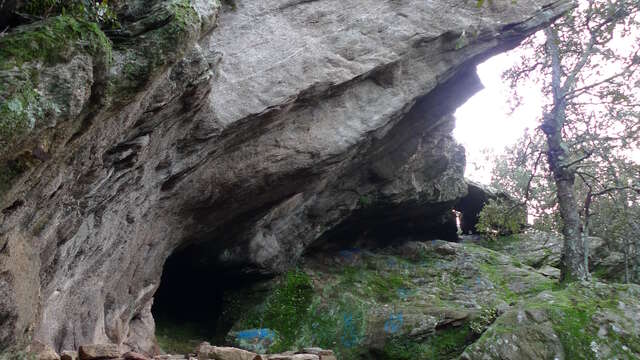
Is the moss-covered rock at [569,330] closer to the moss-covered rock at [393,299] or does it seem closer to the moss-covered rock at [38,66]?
the moss-covered rock at [393,299]

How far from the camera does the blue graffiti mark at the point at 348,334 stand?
48.7 feet

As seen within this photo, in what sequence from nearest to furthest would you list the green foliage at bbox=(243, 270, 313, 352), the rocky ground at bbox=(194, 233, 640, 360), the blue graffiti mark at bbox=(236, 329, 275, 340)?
the rocky ground at bbox=(194, 233, 640, 360) → the blue graffiti mark at bbox=(236, 329, 275, 340) → the green foliage at bbox=(243, 270, 313, 352)

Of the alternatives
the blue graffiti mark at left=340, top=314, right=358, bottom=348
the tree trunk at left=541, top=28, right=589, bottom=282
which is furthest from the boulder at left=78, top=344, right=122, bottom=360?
the tree trunk at left=541, top=28, right=589, bottom=282

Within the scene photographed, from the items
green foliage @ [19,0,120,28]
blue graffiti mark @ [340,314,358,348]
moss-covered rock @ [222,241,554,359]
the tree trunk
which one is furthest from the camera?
the tree trunk

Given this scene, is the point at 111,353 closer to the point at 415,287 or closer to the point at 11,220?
the point at 11,220

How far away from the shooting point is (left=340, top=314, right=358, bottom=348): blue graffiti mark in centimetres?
1483

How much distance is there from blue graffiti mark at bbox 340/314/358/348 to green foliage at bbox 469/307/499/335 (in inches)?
129

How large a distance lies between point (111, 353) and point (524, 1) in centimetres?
1471

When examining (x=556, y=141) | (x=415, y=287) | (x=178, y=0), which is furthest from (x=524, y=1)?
(x=178, y=0)

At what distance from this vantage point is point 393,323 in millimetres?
14836

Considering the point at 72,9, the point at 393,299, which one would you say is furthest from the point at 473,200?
the point at 72,9

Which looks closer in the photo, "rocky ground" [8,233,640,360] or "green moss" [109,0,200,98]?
"green moss" [109,0,200,98]

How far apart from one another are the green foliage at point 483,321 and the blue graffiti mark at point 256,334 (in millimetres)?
5663

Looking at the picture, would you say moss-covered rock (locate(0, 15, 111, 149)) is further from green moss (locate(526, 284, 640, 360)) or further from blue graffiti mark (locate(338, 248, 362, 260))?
blue graffiti mark (locate(338, 248, 362, 260))
